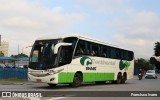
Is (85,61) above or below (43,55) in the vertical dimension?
below

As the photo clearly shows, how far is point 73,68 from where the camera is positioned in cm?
2358

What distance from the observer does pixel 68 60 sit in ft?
75.4

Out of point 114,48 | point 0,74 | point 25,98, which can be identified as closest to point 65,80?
point 25,98

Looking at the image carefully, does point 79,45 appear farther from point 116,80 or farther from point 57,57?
point 116,80

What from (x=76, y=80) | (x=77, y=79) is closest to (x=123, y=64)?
(x=77, y=79)

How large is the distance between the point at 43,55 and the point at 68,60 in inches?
67.2

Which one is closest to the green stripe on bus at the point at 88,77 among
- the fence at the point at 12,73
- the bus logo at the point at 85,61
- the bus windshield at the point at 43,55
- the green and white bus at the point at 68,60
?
the green and white bus at the point at 68,60

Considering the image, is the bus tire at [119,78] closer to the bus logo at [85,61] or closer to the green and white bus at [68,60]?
the green and white bus at [68,60]

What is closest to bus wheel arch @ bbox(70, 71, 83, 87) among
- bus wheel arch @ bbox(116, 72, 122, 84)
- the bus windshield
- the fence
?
the bus windshield

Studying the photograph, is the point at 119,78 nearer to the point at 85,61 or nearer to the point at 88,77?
the point at 88,77

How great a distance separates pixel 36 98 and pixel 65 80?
7.30 m

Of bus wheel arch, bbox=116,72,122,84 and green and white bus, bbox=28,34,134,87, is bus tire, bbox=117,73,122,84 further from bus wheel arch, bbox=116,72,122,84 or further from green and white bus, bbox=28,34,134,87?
green and white bus, bbox=28,34,134,87

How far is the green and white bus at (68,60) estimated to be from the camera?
2186 centimetres

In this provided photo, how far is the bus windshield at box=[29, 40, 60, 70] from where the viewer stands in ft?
71.8
